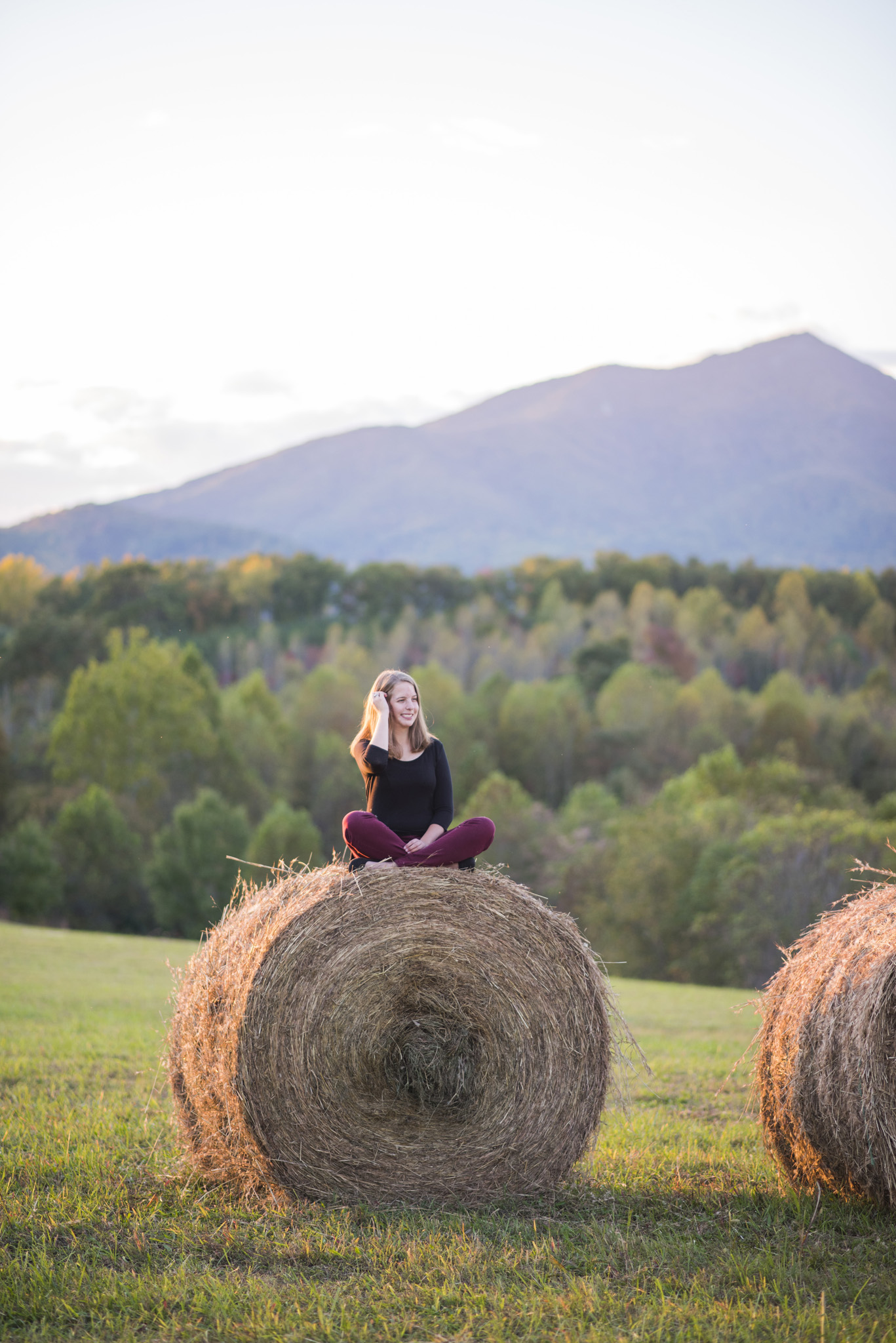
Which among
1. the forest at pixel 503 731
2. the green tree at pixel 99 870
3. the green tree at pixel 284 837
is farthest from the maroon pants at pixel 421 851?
the green tree at pixel 99 870

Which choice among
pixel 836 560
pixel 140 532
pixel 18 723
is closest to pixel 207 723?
pixel 18 723

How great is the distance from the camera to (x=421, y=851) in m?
5.52

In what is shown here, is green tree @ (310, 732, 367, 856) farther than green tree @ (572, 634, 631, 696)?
No

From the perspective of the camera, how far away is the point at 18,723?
5334 centimetres

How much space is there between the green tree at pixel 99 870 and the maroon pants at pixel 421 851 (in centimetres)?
3609

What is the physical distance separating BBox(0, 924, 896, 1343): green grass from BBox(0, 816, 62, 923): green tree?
1304 inches

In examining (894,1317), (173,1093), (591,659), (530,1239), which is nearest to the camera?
(894,1317)

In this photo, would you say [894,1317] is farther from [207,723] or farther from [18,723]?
[18,723]

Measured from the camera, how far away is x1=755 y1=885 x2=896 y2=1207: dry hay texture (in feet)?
15.5

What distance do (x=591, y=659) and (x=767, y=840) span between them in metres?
28.8

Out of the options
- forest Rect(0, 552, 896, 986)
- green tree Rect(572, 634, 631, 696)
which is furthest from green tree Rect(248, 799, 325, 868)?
green tree Rect(572, 634, 631, 696)

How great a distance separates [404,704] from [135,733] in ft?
131

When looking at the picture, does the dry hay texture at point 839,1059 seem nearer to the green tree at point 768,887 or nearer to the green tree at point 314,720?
the green tree at point 768,887

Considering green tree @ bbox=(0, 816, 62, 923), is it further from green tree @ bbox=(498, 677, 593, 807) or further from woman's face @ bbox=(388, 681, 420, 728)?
Result: woman's face @ bbox=(388, 681, 420, 728)
